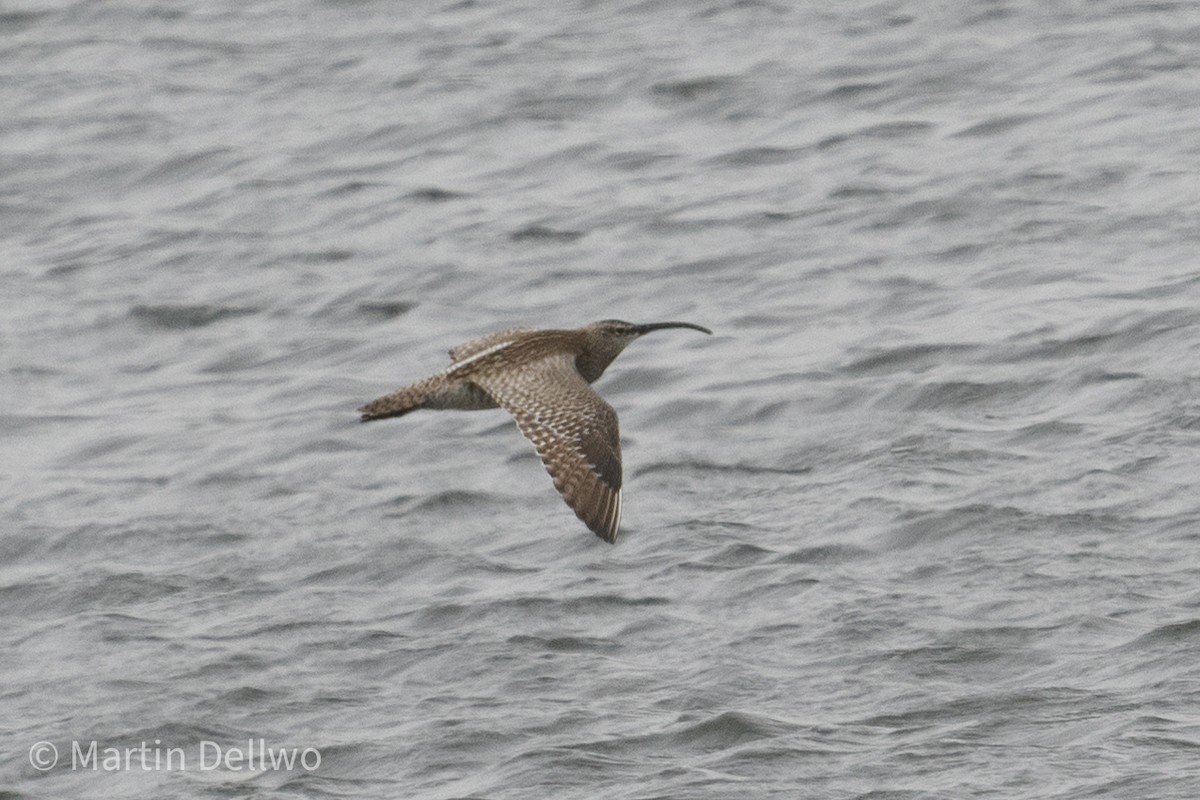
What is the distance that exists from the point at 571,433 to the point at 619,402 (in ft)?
18.2

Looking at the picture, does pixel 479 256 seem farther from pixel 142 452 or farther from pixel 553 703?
pixel 553 703

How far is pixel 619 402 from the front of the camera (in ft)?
53.1

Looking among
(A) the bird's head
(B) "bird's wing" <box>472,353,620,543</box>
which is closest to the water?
(A) the bird's head

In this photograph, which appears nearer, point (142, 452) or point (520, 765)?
point (520, 765)

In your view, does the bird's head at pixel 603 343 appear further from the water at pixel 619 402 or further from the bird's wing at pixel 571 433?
the water at pixel 619 402

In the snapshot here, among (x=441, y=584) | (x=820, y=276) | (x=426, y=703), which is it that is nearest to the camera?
(x=426, y=703)

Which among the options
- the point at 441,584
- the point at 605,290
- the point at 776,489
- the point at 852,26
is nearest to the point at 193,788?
the point at 441,584

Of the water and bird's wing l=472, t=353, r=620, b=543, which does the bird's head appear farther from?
the water

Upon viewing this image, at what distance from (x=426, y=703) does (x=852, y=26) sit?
10.6 metres

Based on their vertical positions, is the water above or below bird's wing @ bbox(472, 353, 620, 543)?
below

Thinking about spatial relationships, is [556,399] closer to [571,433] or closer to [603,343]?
[571,433]

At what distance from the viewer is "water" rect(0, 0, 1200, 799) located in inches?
482

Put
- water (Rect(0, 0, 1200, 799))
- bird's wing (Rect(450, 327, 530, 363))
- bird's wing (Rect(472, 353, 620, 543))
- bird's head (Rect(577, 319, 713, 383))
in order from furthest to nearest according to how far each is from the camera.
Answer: water (Rect(0, 0, 1200, 799)) → bird's head (Rect(577, 319, 713, 383)) → bird's wing (Rect(450, 327, 530, 363)) → bird's wing (Rect(472, 353, 620, 543))

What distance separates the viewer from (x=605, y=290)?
57.4ft
